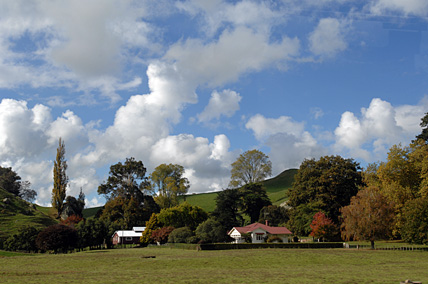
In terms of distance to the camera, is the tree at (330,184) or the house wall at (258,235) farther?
the house wall at (258,235)

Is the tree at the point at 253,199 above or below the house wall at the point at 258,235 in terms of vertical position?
above

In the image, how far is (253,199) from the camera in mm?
111188

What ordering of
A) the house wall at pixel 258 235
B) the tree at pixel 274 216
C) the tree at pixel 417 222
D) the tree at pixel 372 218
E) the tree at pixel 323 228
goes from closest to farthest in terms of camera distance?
1. the tree at pixel 417 222
2. the tree at pixel 372 218
3. the tree at pixel 323 228
4. the house wall at pixel 258 235
5. the tree at pixel 274 216

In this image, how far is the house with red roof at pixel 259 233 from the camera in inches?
3580

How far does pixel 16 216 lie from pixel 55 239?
126 ft

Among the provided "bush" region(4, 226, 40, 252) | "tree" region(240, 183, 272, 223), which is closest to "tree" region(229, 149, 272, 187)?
"tree" region(240, 183, 272, 223)

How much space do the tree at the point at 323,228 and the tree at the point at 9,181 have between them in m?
120

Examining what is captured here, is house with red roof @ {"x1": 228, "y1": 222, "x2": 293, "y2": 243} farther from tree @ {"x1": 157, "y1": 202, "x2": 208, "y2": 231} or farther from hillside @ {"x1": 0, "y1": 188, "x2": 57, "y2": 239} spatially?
hillside @ {"x1": 0, "y1": 188, "x2": 57, "y2": 239}

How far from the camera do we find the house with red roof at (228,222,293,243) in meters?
90.9

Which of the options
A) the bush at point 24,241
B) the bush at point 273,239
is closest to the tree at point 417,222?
the bush at point 273,239

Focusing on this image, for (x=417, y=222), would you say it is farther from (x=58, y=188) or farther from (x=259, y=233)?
(x=58, y=188)

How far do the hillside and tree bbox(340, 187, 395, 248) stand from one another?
2866 inches

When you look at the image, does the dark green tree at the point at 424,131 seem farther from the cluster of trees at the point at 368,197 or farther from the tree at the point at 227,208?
the tree at the point at 227,208

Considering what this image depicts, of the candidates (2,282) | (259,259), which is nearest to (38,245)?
(259,259)
